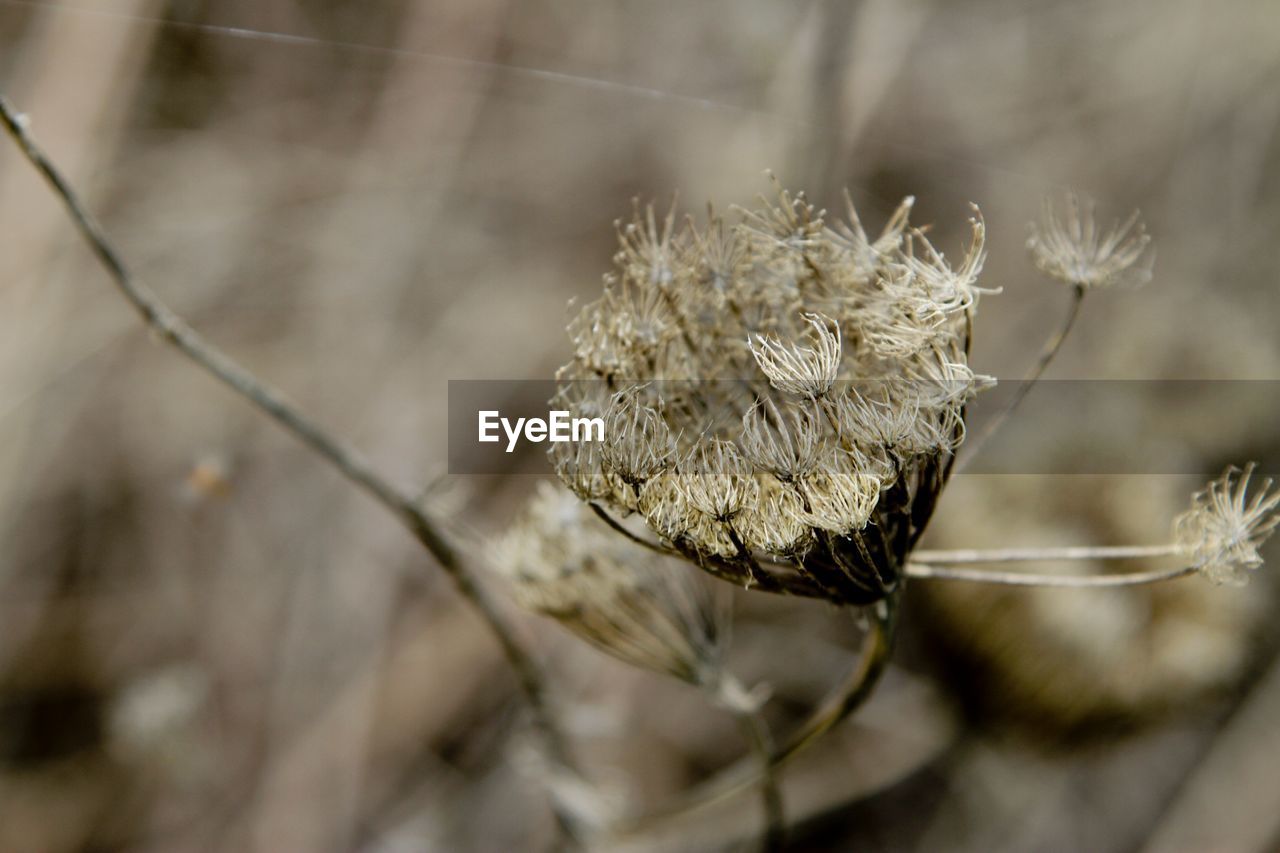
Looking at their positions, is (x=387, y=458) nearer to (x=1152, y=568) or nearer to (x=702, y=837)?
(x=702, y=837)

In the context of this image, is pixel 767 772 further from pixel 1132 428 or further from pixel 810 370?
pixel 1132 428

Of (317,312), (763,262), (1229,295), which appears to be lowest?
(317,312)

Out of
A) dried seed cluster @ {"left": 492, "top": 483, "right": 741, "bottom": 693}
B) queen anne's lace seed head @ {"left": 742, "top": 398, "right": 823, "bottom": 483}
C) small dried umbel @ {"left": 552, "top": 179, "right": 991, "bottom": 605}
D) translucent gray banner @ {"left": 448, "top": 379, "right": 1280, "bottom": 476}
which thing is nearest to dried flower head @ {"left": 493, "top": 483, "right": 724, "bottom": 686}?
dried seed cluster @ {"left": 492, "top": 483, "right": 741, "bottom": 693}

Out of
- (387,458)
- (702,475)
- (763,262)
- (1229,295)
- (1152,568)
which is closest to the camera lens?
(702,475)

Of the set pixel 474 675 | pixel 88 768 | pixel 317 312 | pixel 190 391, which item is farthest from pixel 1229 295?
pixel 88 768

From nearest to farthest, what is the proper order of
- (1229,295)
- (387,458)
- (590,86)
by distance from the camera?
(1229,295) < (387,458) < (590,86)

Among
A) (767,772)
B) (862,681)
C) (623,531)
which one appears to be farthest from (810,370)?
(767,772)

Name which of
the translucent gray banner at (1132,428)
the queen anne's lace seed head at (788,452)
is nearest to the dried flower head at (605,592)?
the queen anne's lace seed head at (788,452)
